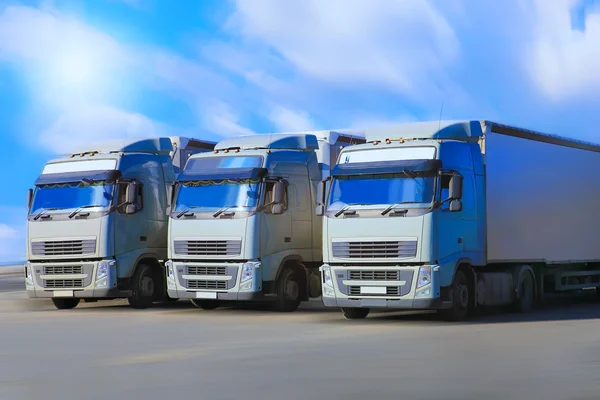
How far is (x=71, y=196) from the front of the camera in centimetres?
2442

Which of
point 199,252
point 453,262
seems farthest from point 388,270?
point 199,252

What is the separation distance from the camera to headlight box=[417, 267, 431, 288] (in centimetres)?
1897

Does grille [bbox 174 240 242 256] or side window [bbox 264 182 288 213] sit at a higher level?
side window [bbox 264 182 288 213]

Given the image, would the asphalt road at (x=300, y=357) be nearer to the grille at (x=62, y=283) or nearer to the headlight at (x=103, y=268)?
the headlight at (x=103, y=268)

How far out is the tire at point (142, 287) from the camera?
24906mm

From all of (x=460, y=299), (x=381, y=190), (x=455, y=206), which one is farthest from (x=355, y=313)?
(x=455, y=206)

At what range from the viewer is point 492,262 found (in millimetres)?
21047

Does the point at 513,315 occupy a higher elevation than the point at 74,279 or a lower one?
lower

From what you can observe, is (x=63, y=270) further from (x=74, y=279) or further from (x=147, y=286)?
(x=147, y=286)

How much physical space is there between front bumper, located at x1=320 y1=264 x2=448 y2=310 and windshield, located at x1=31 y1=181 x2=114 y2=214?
641cm

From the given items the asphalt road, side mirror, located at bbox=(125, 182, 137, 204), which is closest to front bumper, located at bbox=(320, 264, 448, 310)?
the asphalt road

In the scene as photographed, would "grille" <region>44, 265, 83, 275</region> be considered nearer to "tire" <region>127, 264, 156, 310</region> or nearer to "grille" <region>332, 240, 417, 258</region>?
"tire" <region>127, 264, 156, 310</region>

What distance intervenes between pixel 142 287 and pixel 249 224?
4.22 metres

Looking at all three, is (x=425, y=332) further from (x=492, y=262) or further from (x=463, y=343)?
(x=492, y=262)
